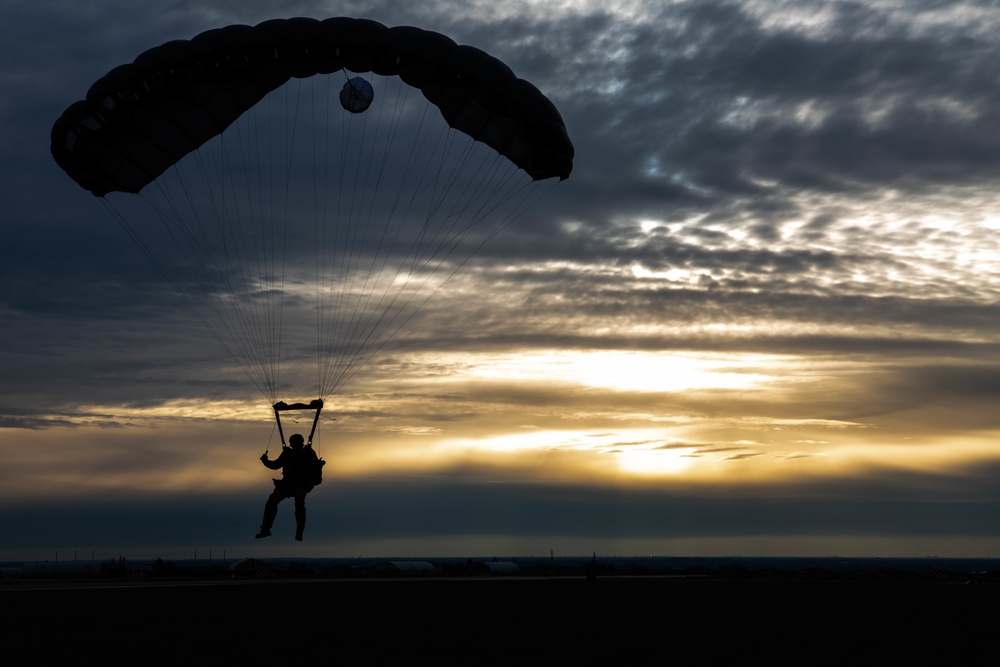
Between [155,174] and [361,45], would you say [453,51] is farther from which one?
[155,174]

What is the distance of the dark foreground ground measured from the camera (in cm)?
2058

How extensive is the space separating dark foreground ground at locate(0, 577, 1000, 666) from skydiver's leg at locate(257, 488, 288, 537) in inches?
98.0

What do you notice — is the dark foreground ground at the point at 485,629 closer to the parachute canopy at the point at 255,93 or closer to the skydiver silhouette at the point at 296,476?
the skydiver silhouette at the point at 296,476

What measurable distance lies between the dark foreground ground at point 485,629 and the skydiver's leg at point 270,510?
98.0 inches

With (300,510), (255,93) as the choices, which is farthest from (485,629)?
(255,93)

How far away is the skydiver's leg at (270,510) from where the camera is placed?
23.0 meters

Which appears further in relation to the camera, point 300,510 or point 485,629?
point 485,629

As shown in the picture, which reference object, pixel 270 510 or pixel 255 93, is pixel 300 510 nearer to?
pixel 270 510

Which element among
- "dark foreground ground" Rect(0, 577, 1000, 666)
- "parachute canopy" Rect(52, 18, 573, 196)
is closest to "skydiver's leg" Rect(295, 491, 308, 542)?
"dark foreground ground" Rect(0, 577, 1000, 666)

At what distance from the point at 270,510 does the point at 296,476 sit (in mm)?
1249

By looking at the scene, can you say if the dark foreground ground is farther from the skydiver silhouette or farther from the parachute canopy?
the parachute canopy

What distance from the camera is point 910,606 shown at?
38.2 m

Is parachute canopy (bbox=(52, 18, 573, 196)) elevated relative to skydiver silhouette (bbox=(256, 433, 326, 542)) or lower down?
elevated

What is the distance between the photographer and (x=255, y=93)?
24062mm
